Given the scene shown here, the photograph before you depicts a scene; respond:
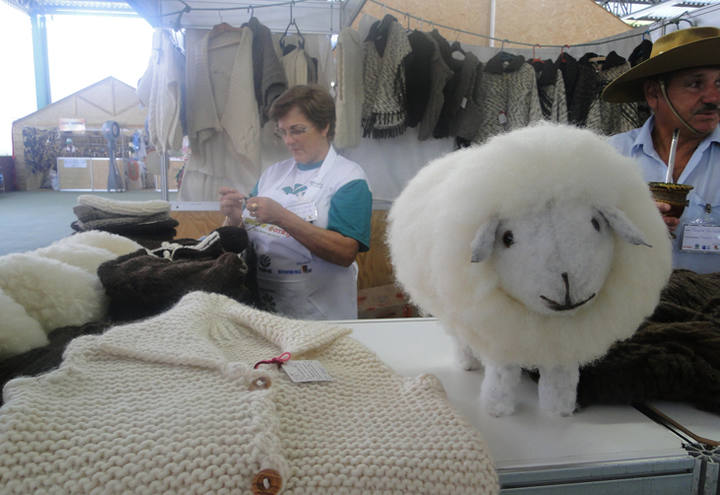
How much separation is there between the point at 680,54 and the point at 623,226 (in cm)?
92

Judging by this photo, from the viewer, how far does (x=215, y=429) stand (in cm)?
38

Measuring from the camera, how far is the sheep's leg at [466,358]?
721 millimetres

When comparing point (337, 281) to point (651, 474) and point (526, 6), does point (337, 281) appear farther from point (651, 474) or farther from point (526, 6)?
point (526, 6)

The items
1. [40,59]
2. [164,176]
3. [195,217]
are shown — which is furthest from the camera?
[40,59]

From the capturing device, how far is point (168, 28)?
2457 millimetres

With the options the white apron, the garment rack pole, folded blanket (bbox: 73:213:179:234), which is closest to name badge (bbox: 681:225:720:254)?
the white apron

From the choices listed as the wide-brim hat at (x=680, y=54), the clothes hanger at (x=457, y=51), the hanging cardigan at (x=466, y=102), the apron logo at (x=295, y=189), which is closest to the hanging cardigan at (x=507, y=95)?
the hanging cardigan at (x=466, y=102)

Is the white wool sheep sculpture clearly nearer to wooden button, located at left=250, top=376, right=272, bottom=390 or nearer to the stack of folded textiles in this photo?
wooden button, located at left=250, top=376, right=272, bottom=390

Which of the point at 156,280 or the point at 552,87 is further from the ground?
the point at 552,87

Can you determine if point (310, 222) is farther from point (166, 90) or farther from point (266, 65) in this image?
point (166, 90)

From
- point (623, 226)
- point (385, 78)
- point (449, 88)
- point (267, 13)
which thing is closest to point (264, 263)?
point (623, 226)

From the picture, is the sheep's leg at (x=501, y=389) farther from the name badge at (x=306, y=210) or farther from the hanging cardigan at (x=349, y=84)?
the hanging cardigan at (x=349, y=84)

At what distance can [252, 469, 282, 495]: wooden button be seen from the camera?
0.35 metres

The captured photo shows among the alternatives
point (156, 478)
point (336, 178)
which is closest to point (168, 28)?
point (336, 178)
